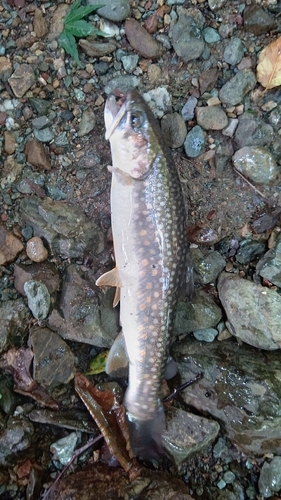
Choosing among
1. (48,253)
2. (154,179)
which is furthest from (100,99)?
(48,253)

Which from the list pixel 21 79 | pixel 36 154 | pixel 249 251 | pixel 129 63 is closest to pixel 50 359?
pixel 36 154

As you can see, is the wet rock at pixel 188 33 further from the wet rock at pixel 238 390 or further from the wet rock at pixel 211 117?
the wet rock at pixel 238 390

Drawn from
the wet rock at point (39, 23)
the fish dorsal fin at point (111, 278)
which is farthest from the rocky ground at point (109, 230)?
the fish dorsal fin at point (111, 278)

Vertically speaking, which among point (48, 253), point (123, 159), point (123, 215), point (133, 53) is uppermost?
point (133, 53)

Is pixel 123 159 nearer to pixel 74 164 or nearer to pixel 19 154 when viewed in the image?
pixel 74 164

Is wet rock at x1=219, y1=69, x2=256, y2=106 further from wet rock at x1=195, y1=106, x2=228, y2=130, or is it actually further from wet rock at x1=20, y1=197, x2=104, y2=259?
wet rock at x1=20, y1=197, x2=104, y2=259

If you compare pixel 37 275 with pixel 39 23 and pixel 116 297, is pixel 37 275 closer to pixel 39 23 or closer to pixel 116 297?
pixel 116 297
